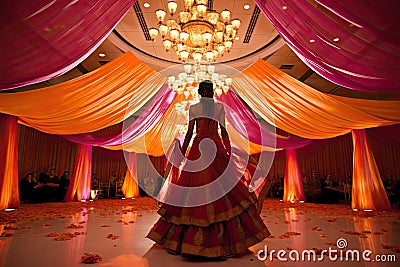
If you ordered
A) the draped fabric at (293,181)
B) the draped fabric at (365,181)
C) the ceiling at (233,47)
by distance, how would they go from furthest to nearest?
the draped fabric at (293,181) < the draped fabric at (365,181) < the ceiling at (233,47)

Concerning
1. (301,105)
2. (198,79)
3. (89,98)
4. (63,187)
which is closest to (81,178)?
(63,187)

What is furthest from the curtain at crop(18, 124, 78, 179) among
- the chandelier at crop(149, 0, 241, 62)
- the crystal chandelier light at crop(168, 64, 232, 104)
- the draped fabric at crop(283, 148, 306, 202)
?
the draped fabric at crop(283, 148, 306, 202)

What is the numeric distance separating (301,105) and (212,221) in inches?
144

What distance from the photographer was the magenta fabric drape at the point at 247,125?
6.20 m

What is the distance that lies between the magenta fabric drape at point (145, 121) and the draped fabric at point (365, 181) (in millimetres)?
4575

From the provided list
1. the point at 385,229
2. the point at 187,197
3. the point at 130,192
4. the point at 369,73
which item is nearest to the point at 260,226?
the point at 187,197

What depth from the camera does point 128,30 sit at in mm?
5504

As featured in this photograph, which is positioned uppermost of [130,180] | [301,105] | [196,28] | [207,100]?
[196,28]

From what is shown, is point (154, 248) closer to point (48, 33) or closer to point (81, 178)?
point (48, 33)

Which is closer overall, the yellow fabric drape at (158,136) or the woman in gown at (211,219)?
the woman in gown at (211,219)

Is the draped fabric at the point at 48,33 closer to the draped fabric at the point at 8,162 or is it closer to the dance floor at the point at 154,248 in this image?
the dance floor at the point at 154,248

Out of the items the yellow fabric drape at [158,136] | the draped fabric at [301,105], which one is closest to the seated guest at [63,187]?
the yellow fabric drape at [158,136]

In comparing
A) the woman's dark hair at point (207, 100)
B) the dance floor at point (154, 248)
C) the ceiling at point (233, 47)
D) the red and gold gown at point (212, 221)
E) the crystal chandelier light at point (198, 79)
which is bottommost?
the dance floor at point (154, 248)

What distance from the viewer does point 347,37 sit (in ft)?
7.48
